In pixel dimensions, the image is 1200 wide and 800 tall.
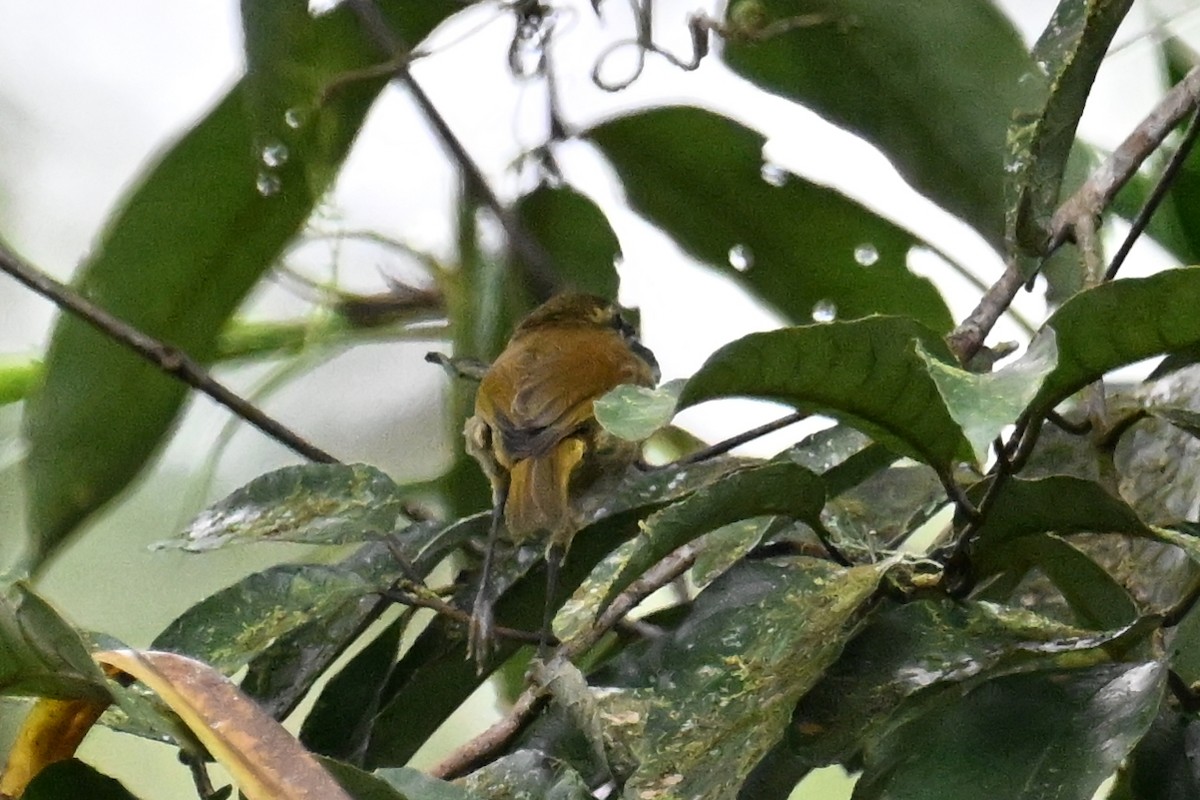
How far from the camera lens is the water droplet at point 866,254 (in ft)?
3.68

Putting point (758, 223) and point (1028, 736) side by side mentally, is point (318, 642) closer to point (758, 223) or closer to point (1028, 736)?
point (1028, 736)

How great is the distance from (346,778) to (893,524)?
0.43 metres

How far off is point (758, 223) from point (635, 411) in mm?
706

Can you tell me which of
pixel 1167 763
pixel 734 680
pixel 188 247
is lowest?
pixel 1167 763

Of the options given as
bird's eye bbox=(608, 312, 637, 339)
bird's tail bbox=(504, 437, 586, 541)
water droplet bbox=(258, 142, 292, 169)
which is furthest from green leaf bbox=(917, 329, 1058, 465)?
bird's eye bbox=(608, 312, 637, 339)

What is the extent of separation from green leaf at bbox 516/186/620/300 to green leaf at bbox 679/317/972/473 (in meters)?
0.70

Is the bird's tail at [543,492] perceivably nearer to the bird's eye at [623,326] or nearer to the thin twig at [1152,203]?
the bird's eye at [623,326]

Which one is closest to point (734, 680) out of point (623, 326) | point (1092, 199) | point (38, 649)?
point (38, 649)

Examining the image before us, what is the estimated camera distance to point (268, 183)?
3.59 ft

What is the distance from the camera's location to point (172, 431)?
3.62ft

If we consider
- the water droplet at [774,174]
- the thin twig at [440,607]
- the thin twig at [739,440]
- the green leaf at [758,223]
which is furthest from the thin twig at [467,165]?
the thin twig at [440,607]

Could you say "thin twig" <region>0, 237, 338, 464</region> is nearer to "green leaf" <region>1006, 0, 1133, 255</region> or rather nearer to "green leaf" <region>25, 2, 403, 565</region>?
"green leaf" <region>25, 2, 403, 565</region>

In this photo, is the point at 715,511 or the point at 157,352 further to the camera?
the point at 157,352

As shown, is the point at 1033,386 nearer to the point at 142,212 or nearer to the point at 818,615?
the point at 818,615
